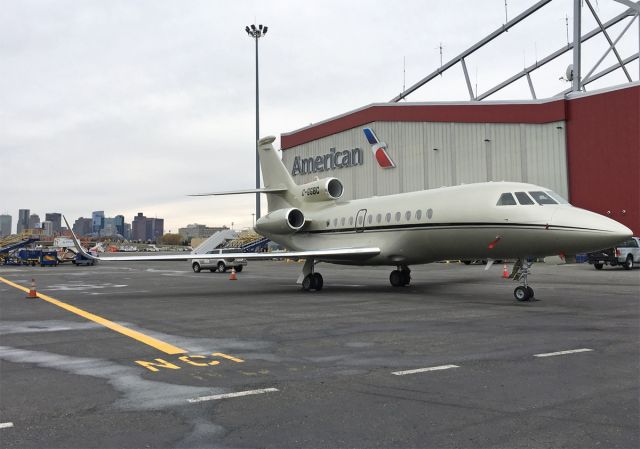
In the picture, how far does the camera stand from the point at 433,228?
15.9m

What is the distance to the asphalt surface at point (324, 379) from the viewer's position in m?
4.14

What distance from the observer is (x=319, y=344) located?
8039mm

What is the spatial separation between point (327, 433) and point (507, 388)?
2211 millimetres

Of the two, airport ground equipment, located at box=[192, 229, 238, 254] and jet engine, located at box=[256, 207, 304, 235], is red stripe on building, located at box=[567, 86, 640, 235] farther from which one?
airport ground equipment, located at box=[192, 229, 238, 254]

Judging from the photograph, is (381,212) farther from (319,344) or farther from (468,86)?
(468,86)

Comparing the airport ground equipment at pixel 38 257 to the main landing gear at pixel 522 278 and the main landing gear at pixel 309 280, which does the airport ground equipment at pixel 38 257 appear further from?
the main landing gear at pixel 522 278

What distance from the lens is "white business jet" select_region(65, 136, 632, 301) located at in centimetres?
1303

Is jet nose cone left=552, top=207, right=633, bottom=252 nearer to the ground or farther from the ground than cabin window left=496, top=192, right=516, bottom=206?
nearer to the ground

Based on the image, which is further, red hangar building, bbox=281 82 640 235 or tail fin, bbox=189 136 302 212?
red hangar building, bbox=281 82 640 235

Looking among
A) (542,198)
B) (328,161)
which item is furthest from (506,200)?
(328,161)

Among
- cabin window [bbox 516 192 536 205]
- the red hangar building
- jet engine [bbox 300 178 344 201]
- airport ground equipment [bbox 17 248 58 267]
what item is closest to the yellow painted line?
cabin window [bbox 516 192 536 205]

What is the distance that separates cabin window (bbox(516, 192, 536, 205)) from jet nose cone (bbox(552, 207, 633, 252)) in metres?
1.16

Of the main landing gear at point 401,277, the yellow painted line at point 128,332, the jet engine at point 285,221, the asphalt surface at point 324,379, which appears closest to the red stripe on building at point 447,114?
the main landing gear at point 401,277

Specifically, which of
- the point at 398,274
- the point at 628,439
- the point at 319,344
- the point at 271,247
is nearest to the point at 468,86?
the point at 271,247
